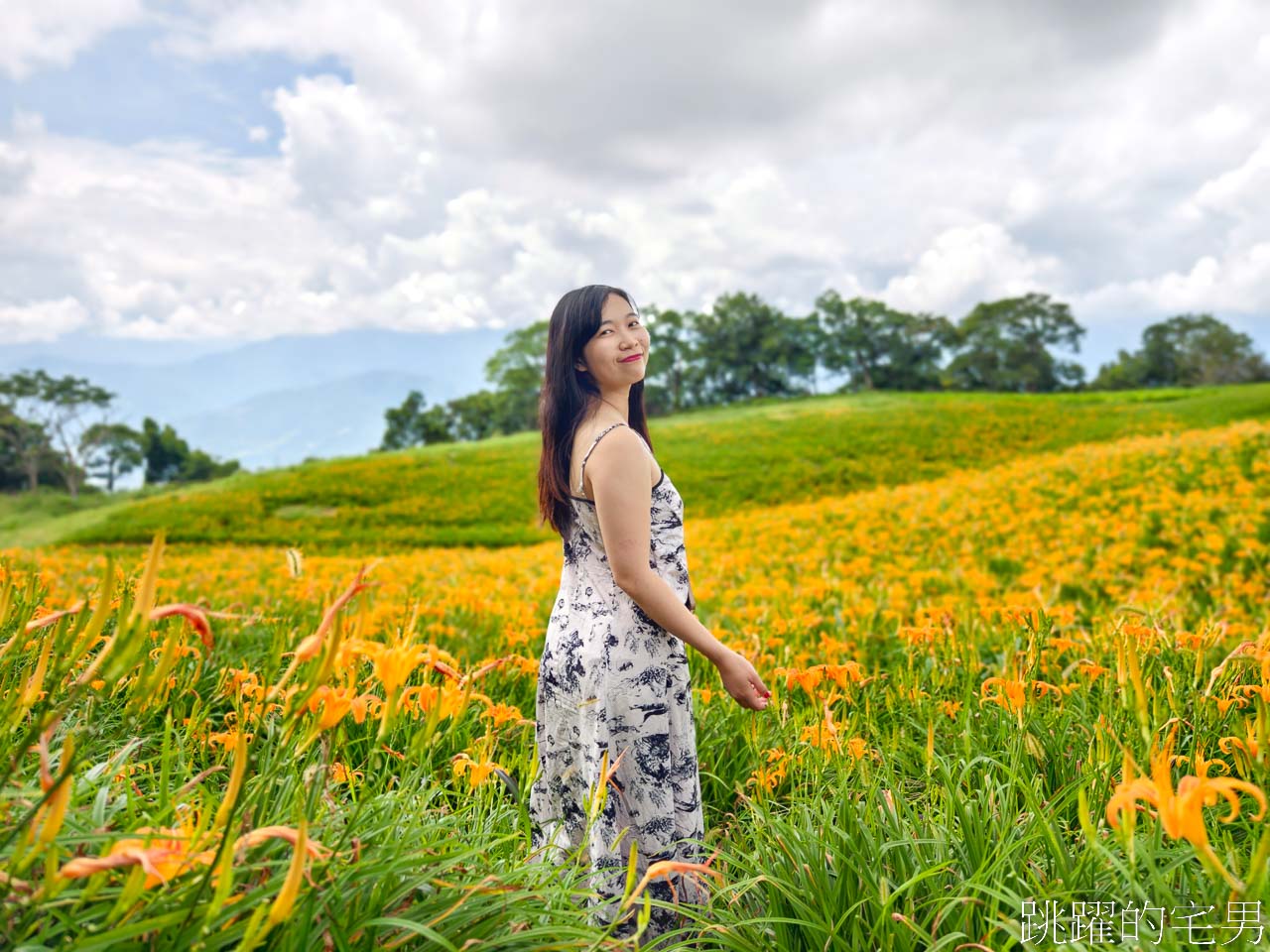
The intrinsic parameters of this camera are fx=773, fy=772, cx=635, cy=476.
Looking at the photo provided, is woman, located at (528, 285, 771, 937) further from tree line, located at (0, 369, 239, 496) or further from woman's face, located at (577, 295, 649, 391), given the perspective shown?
tree line, located at (0, 369, 239, 496)

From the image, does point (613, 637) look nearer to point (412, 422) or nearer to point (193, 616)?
point (193, 616)

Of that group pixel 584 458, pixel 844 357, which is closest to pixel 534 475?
pixel 584 458

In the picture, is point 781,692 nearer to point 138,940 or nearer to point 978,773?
point 978,773

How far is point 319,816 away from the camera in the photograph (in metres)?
1.37

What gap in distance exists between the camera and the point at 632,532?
1979mm

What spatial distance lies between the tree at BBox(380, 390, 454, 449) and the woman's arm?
53868mm

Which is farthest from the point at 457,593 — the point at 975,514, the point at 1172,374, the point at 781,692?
the point at 1172,374

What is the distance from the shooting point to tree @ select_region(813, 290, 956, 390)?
55.6m

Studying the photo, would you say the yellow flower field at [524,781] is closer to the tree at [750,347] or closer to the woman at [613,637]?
the woman at [613,637]

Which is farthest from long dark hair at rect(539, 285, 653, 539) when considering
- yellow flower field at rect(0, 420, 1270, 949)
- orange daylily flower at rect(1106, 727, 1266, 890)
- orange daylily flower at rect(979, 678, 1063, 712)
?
orange daylily flower at rect(1106, 727, 1266, 890)

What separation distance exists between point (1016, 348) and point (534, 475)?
4432 centimetres

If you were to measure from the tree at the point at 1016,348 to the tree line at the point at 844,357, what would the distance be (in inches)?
2.7

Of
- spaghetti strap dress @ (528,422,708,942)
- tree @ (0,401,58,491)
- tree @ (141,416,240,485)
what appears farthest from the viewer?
tree @ (141,416,240,485)

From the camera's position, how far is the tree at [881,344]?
182ft
